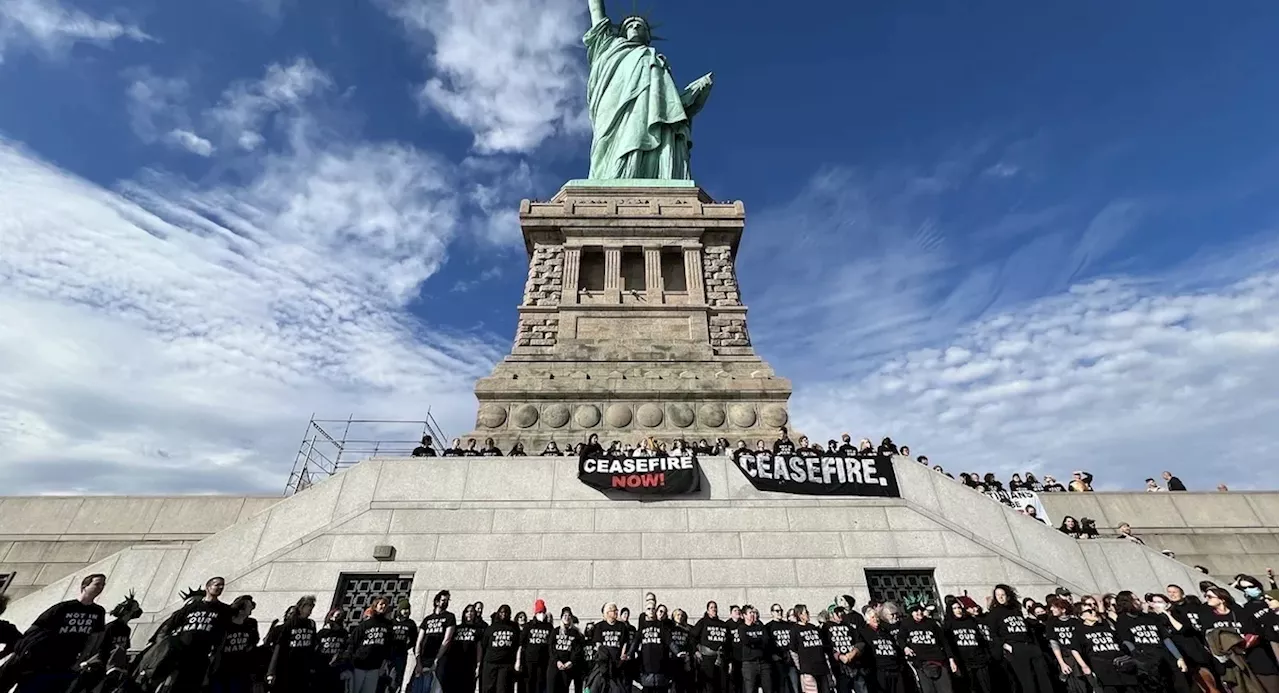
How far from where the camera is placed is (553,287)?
2434 centimetres

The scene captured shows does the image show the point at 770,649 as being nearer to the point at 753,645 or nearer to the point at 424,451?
→ the point at 753,645

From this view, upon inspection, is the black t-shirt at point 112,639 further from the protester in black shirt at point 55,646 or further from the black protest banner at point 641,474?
the black protest banner at point 641,474

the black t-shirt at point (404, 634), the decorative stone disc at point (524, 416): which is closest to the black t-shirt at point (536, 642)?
the black t-shirt at point (404, 634)

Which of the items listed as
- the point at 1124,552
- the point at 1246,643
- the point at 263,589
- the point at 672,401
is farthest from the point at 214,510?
the point at 1124,552

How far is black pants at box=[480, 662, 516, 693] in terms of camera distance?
8469 mm

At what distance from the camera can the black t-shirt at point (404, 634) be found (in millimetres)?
8461

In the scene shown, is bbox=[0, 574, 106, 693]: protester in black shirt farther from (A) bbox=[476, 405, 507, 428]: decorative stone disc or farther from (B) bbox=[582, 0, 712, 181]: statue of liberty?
(B) bbox=[582, 0, 712, 181]: statue of liberty

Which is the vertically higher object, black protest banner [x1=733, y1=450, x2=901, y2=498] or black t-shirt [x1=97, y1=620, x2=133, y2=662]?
black protest banner [x1=733, y1=450, x2=901, y2=498]

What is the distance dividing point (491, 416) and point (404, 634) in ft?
36.5

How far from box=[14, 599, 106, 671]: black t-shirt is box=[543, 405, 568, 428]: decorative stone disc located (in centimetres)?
1338

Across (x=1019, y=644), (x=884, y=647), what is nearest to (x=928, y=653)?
(x=884, y=647)

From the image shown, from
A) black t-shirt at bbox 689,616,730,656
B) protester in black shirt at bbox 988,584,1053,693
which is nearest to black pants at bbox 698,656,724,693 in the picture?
black t-shirt at bbox 689,616,730,656

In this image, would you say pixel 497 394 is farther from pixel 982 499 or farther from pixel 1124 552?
pixel 1124 552

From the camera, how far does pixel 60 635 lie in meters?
6.11
